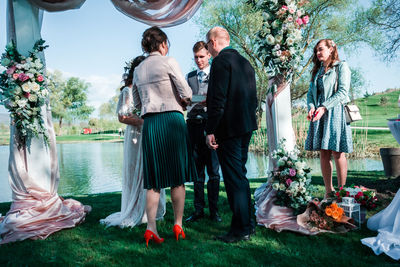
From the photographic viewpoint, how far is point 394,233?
90.7 inches

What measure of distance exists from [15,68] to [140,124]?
141 cm

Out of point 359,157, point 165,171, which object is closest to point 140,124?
point 165,171

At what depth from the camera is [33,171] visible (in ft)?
10.7

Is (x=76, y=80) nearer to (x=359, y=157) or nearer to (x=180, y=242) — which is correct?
(x=359, y=157)

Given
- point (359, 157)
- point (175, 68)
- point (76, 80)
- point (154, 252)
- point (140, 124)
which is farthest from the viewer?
point (76, 80)

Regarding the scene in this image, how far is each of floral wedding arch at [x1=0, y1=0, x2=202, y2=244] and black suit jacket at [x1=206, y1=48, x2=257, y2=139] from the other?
6.46ft

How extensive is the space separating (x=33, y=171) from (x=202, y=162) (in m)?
1.87

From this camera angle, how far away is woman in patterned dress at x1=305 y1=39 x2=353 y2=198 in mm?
3299

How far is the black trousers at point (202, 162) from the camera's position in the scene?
3258mm

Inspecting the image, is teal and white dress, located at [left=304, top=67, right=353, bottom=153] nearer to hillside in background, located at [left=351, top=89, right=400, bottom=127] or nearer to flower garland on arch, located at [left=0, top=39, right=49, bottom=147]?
flower garland on arch, located at [left=0, top=39, right=49, bottom=147]

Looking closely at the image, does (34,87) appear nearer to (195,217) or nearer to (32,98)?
(32,98)

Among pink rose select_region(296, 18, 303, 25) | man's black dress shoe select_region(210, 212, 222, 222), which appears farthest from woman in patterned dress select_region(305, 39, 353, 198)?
man's black dress shoe select_region(210, 212, 222, 222)

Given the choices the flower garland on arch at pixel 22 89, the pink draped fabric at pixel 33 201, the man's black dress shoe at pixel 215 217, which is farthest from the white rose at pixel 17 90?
the man's black dress shoe at pixel 215 217

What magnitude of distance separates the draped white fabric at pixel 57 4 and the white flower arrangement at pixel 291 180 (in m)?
2.94
